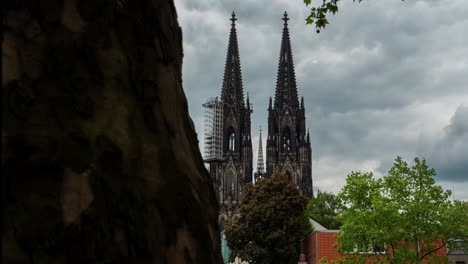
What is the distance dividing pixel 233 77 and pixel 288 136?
38.9ft

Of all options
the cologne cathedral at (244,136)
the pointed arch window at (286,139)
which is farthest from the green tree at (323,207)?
the pointed arch window at (286,139)

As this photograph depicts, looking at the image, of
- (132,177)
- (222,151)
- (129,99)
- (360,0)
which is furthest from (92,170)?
(222,151)

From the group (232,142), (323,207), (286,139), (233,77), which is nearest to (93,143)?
(323,207)

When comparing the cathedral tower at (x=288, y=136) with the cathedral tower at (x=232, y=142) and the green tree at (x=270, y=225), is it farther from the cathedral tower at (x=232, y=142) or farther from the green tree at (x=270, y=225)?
the green tree at (x=270, y=225)

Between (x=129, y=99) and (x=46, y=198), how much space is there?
0.84 meters

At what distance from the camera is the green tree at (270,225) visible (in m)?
34.6

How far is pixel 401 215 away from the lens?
20.1 metres

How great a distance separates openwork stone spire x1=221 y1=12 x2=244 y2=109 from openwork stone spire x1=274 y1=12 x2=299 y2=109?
5.37m

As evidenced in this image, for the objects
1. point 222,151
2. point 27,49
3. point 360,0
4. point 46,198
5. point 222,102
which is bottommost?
point 46,198

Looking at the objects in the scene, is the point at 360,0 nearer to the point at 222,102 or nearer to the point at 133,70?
the point at 133,70

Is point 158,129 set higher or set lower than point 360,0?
lower

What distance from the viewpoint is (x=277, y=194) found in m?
37.7

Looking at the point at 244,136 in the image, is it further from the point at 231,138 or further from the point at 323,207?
the point at 323,207

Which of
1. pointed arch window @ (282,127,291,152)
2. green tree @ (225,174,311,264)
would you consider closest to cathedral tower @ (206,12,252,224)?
pointed arch window @ (282,127,291,152)
